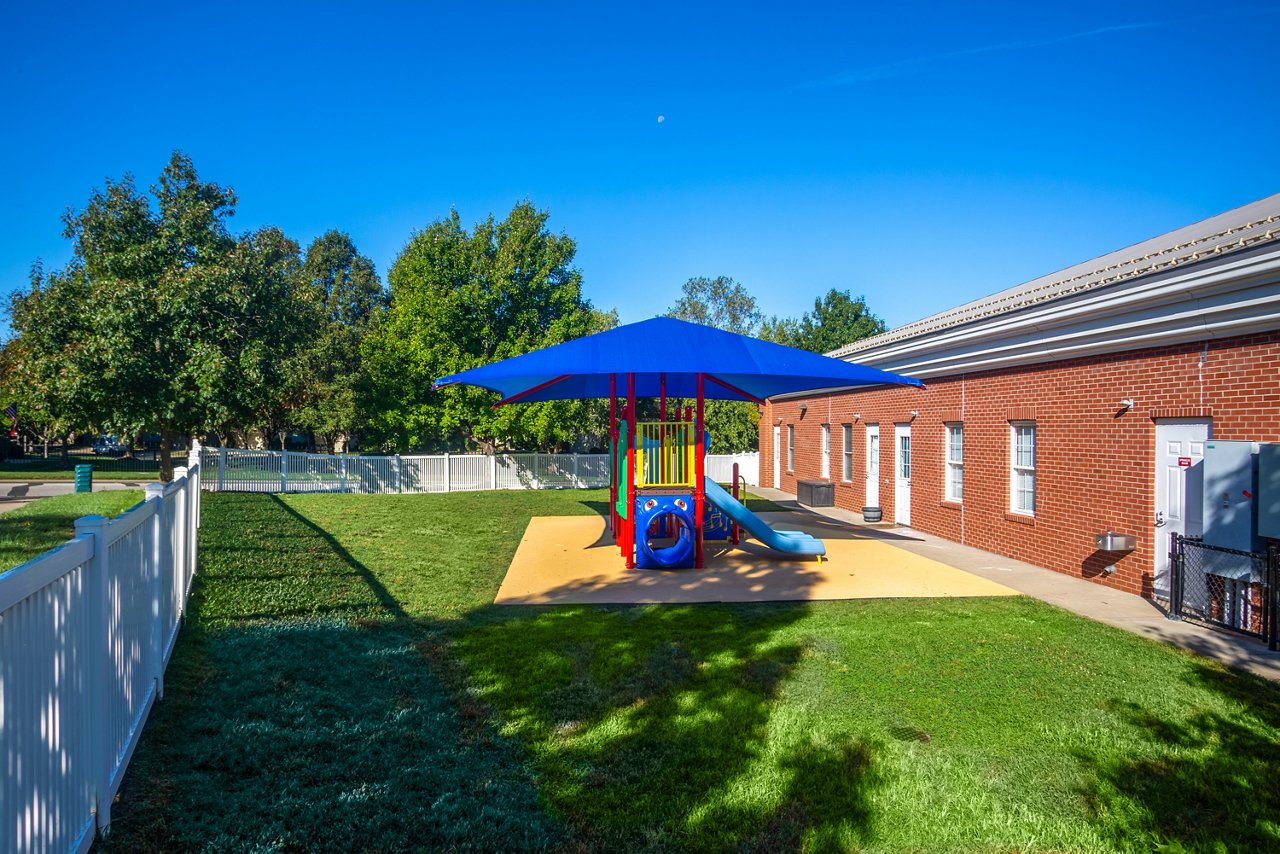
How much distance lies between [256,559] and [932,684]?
28.0ft

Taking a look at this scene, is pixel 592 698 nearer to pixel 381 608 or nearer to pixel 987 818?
pixel 987 818

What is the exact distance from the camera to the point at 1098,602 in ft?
28.6

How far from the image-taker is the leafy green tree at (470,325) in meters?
25.1

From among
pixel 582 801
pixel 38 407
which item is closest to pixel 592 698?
pixel 582 801

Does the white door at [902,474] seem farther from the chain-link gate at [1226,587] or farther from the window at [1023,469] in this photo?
the chain-link gate at [1226,587]

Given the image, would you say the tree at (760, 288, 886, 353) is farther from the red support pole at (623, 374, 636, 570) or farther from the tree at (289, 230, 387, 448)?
the red support pole at (623, 374, 636, 570)

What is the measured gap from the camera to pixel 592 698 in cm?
521

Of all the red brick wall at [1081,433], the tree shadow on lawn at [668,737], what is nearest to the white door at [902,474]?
the red brick wall at [1081,433]

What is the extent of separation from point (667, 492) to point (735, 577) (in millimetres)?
1601

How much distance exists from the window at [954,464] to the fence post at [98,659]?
13.2 m

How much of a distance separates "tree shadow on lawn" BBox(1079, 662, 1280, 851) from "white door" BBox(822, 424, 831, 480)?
14681 millimetres

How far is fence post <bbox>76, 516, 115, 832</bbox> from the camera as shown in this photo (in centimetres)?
297

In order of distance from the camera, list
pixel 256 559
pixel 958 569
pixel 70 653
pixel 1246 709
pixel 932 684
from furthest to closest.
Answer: pixel 958 569 < pixel 256 559 < pixel 932 684 < pixel 1246 709 < pixel 70 653

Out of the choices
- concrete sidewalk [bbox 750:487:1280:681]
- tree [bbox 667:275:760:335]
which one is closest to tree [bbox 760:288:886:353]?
tree [bbox 667:275:760:335]
